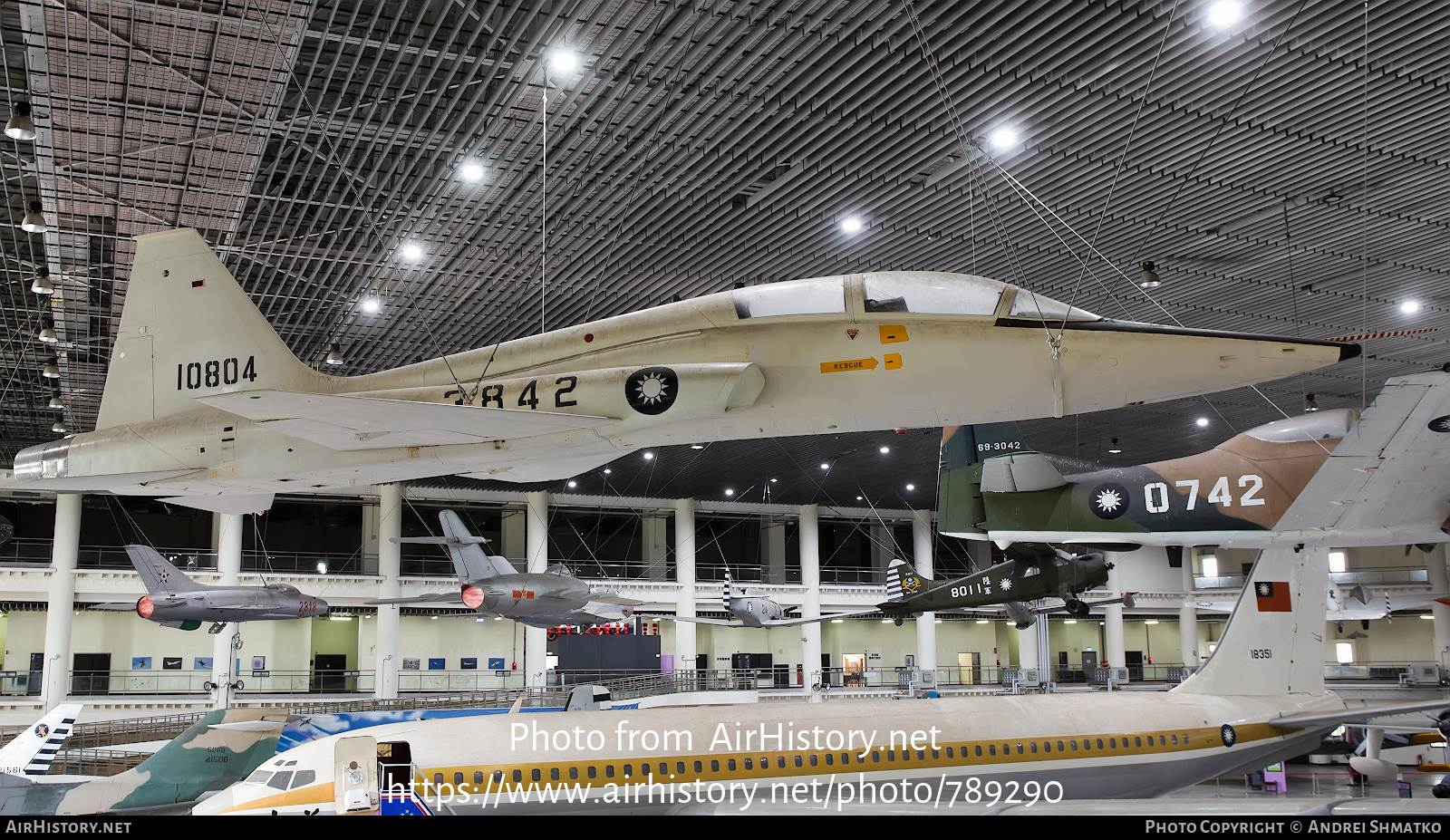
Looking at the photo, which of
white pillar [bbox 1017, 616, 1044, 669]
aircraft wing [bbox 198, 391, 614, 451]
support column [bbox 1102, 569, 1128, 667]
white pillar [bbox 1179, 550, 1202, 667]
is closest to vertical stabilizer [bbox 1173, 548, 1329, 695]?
aircraft wing [bbox 198, 391, 614, 451]

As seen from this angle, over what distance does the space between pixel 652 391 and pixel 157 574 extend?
68.5 feet

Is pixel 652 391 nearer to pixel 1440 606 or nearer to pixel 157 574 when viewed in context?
pixel 157 574

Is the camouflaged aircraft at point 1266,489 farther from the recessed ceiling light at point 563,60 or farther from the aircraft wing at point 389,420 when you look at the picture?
the aircraft wing at point 389,420

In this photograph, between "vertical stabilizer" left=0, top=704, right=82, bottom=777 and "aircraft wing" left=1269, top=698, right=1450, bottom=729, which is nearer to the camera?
"aircraft wing" left=1269, top=698, right=1450, bottom=729

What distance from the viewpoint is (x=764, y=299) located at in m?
5.56

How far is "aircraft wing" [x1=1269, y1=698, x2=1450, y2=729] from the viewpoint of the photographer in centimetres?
1240

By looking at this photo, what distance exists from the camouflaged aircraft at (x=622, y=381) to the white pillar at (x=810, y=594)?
92.6 feet

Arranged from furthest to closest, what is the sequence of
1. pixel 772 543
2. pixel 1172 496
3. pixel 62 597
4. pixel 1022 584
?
pixel 772 543 → pixel 62 597 → pixel 1022 584 → pixel 1172 496

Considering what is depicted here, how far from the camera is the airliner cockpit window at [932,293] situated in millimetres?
5227

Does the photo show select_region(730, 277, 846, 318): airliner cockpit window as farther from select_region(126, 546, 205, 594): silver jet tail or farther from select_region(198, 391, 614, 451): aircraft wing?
select_region(126, 546, 205, 594): silver jet tail

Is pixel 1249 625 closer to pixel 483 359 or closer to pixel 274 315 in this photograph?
pixel 483 359

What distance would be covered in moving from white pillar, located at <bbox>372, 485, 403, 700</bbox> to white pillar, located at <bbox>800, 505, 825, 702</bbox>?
44.9 feet

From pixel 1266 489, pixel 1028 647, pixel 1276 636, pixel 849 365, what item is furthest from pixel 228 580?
pixel 1028 647

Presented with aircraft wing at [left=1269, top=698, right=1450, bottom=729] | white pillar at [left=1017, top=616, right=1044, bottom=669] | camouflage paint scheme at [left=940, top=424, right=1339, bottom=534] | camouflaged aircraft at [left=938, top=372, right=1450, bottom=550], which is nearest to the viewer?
camouflaged aircraft at [left=938, top=372, right=1450, bottom=550]
